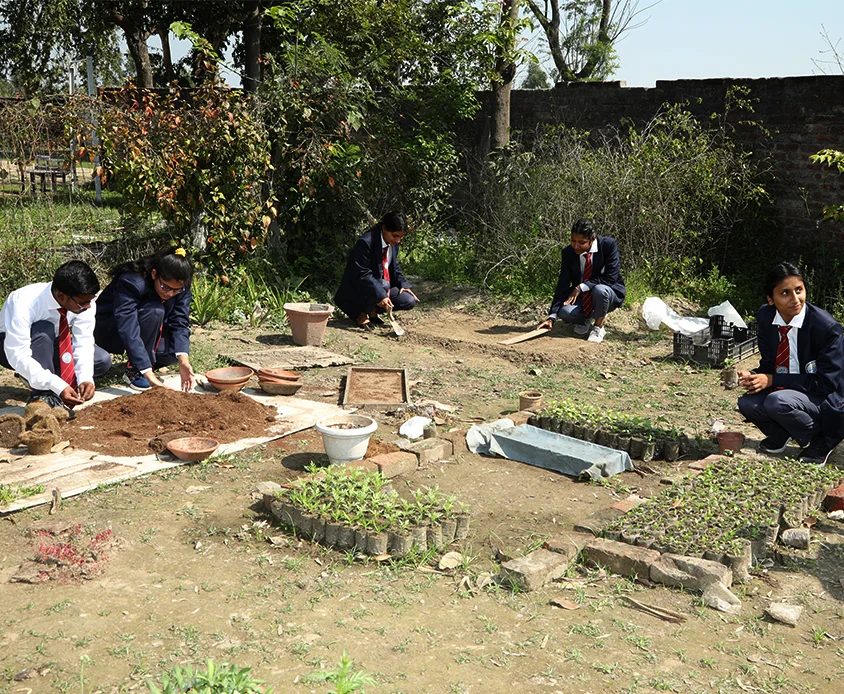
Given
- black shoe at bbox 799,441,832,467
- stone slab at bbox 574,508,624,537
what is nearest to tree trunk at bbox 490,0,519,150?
black shoe at bbox 799,441,832,467

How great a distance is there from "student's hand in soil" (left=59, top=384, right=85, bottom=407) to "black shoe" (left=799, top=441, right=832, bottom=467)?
464 centimetres

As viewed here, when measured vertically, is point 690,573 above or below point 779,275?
below

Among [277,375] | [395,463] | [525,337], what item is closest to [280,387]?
[277,375]

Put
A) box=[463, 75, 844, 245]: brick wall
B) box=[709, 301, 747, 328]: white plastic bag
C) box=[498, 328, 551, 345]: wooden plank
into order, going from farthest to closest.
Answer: box=[463, 75, 844, 245]: brick wall
box=[498, 328, 551, 345]: wooden plank
box=[709, 301, 747, 328]: white plastic bag

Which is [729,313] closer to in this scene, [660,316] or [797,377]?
[660,316]

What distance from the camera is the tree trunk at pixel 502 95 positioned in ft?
41.2

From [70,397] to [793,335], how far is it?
15.3 ft

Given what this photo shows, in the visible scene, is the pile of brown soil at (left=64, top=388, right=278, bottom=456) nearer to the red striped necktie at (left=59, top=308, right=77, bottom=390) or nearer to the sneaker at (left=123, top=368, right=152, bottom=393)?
the red striped necktie at (left=59, top=308, right=77, bottom=390)

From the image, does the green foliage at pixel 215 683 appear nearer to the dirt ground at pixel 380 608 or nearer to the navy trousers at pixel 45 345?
the dirt ground at pixel 380 608

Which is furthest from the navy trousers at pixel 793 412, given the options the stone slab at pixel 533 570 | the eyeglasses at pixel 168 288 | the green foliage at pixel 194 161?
the green foliage at pixel 194 161

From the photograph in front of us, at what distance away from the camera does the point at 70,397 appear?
18.5 ft

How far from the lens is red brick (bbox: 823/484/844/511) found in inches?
188

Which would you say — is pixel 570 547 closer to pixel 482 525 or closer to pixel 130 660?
pixel 482 525

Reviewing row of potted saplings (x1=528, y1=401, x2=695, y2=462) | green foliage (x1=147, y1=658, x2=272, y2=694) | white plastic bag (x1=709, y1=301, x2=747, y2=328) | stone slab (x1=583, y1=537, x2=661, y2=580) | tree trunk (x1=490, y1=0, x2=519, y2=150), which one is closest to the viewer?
green foliage (x1=147, y1=658, x2=272, y2=694)
